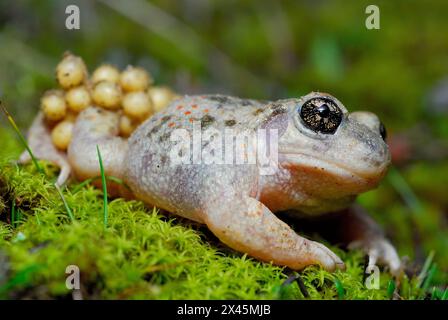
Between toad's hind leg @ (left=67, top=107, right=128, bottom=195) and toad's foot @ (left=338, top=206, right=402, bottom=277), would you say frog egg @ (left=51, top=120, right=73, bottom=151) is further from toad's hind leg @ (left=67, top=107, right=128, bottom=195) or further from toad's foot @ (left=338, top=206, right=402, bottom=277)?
toad's foot @ (left=338, top=206, right=402, bottom=277)

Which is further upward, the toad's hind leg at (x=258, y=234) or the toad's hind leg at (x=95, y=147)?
the toad's hind leg at (x=95, y=147)

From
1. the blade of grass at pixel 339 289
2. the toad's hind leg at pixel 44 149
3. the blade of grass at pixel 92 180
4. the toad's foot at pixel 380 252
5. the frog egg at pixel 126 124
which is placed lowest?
the toad's foot at pixel 380 252

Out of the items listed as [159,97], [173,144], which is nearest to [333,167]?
[173,144]

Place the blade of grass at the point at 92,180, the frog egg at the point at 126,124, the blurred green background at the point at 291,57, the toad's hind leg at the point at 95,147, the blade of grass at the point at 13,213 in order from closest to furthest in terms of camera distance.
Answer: the blade of grass at the point at 13,213, the blade of grass at the point at 92,180, the toad's hind leg at the point at 95,147, the frog egg at the point at 126,124, the blurred green background at the point at 291,57

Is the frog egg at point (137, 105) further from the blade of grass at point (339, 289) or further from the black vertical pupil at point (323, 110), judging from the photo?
the blade of grass at point (339, 289)

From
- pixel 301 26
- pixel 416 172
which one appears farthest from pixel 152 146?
pixel 301 26

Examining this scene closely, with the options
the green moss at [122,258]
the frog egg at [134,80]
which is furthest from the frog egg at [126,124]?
the green moss at [122,258]

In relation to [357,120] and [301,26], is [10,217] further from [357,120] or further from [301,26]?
[301,26]
